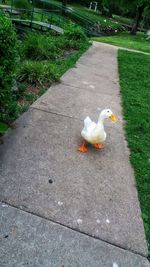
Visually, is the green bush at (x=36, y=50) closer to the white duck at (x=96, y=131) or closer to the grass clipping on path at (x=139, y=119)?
the grass clipping on path at (x=139, y=119)

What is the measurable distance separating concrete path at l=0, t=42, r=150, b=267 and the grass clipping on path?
111mm

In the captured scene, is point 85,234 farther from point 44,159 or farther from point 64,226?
point 44,159

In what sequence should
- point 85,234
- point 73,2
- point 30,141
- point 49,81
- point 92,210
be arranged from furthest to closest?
point 73,2, point 49,81, point 30,141, point 92,210, point 85,234

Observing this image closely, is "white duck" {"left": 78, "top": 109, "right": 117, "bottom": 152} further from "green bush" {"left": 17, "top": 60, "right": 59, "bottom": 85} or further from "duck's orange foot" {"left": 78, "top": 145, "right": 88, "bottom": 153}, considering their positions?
"green bush" {"left": 17, "top": 60, "right": 59, "bottom": 85}

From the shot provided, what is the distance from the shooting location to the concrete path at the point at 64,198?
104 inches

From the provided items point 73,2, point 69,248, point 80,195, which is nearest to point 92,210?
point 80,195

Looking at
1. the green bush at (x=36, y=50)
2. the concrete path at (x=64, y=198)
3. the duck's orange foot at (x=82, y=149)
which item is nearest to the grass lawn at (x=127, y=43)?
the green bush at (x=36, y=50)

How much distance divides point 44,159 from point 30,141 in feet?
1.50

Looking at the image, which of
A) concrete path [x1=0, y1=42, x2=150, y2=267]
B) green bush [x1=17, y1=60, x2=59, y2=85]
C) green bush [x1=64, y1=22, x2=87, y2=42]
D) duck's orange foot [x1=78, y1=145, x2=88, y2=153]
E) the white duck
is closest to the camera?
concrete path [x1=0, y1=42, x2=150, y2=267]

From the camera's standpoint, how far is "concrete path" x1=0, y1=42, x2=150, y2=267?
2.65 metres

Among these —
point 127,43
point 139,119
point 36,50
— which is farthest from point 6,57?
point 127,43

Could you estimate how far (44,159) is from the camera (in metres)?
3.83

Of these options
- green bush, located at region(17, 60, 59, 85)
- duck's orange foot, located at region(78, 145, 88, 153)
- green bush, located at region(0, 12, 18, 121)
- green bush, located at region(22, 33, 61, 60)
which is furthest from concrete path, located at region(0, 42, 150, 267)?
green bush, located at region(22, 33, 61, 60)

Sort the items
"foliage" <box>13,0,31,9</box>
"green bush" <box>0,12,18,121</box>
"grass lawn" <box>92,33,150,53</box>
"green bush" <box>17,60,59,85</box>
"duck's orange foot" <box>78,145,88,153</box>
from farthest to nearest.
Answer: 1. "foliage" <box>13,0,31,9</box>
2. "grass lawn" <box>92,33,150,53</box>
3. "green bush" <box>17,60,59,85</box>
4. "duck's orange foot" <box>78,145,88,153</box>
5. "green bush" <box>0,12,18,121</box>
